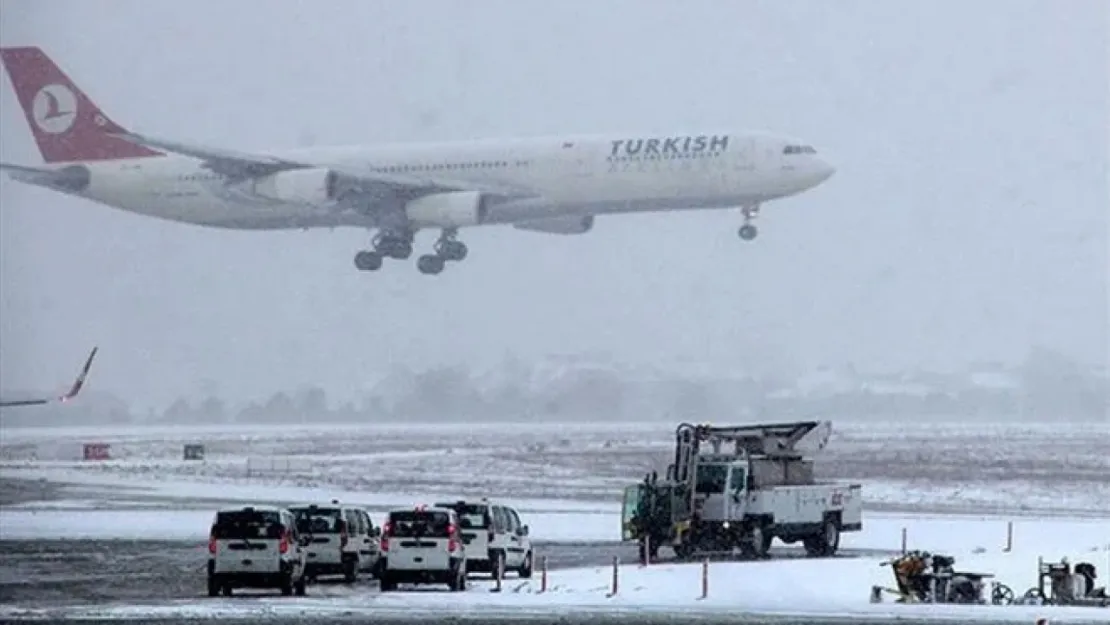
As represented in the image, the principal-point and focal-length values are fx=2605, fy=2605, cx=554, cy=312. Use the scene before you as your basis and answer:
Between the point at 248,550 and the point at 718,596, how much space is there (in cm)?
689

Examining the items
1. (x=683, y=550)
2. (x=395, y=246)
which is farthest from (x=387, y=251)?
(x=683, y=550)

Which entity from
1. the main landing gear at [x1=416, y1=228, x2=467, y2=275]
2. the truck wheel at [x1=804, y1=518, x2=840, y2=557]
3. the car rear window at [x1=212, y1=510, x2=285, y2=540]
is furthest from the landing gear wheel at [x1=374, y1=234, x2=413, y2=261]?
the car rear window at [x1=212, y1=510, x2=285, y2=540]

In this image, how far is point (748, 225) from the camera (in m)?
71.1

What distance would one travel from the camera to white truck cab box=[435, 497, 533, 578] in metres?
41.1

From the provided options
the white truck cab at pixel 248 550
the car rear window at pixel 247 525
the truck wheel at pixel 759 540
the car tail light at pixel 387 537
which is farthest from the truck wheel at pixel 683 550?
the car rear window at pixel 247 525

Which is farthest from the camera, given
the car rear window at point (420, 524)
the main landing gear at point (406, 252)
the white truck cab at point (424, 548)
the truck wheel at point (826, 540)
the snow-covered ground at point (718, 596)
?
the main landing gear at point (406, 252)

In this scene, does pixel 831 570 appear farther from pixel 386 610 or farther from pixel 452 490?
pixel 452 490

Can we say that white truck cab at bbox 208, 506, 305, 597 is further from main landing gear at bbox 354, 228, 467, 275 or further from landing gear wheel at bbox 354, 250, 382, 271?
landing gear wheel at bbox 354, 250, 382, 271

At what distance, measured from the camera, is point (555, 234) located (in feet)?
249

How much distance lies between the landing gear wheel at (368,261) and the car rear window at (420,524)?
36.7m

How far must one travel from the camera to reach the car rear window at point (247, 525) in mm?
37688

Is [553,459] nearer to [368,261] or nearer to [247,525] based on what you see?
[368,261]

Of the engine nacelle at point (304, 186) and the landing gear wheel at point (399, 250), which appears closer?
the engine nacelle at point (304, 186)

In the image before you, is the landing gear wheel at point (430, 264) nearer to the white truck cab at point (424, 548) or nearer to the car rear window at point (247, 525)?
the white truck cab at point (424, 548)
